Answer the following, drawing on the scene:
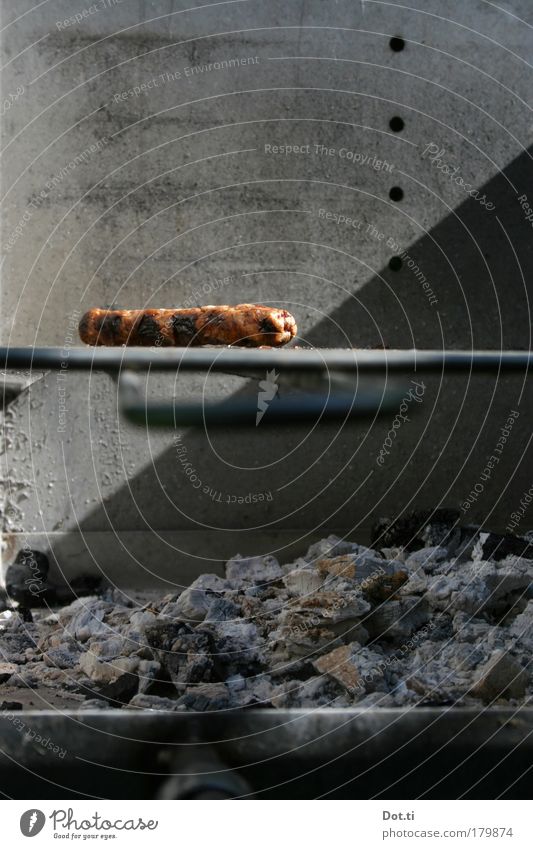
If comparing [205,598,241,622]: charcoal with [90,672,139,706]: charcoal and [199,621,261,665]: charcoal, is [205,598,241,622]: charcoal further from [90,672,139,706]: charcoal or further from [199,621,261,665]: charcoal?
[90,672,139,706]: charcoal

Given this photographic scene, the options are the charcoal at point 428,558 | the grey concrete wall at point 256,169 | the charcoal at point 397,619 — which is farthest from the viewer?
the grey concrete wall at point 256,169

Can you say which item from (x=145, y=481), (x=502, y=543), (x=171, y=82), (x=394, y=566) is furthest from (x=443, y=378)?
(x=171, y=82)

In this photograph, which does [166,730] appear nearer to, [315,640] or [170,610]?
[315,640]

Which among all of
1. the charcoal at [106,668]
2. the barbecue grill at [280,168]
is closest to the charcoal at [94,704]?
the charcoal at [106,668]

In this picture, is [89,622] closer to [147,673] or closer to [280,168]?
[147,673]

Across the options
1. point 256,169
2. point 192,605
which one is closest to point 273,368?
point 192,605

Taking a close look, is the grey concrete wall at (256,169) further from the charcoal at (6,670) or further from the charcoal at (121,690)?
the charcoal at (121,690)
